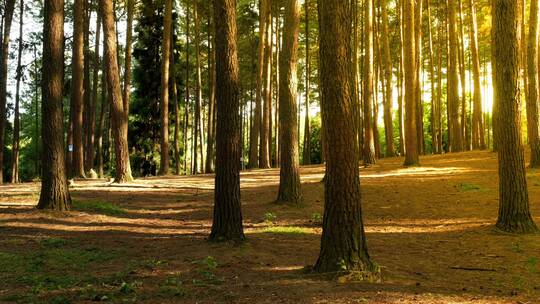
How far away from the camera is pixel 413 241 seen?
29.2 feet

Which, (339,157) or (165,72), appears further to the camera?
Answer: (165,72)

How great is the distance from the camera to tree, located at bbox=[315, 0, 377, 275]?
595 cm

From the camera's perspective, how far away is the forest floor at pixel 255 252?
549 cm

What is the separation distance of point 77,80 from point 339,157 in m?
→ 16.1

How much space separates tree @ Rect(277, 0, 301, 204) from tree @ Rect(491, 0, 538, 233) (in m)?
4.96

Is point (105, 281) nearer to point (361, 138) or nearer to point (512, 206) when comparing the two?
point (512, 206)

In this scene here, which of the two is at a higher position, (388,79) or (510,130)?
(388,79)

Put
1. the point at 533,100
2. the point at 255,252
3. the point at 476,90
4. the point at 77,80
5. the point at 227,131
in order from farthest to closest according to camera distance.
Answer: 1. the point at 476,90
2. the point at 77,80
3. the point at 533,100
4. the point at 227,131
5. the point at 255,252

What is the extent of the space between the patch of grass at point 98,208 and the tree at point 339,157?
7157 millimetres

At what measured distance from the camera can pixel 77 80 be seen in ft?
63.1

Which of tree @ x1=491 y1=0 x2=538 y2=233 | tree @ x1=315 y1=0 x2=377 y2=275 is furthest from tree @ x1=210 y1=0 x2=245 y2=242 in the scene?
tree @ x1=491 y1=0 x2=538 y2=233

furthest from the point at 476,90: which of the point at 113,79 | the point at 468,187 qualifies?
the point at 113,79

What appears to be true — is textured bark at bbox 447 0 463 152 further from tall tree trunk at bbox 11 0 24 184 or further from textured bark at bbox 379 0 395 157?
tall tree trunk at bbox 11 0 24 184

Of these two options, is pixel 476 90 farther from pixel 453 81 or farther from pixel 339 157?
pixel 339 157
